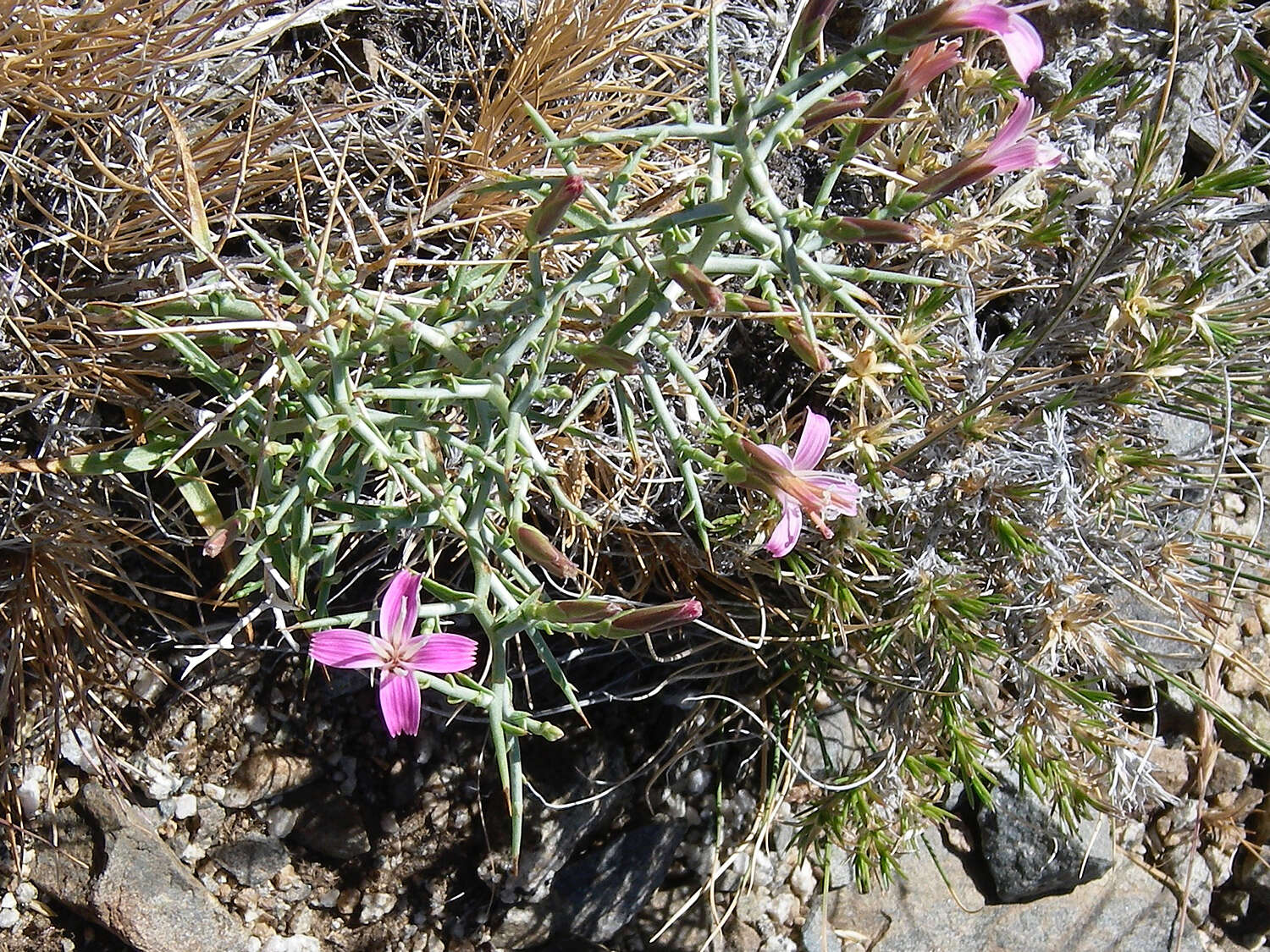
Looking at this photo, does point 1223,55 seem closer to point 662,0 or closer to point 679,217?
point 662,0

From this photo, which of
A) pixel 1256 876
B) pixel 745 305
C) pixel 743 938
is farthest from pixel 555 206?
pixel 1256 876

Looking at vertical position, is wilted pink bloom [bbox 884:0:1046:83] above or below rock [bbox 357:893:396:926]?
above

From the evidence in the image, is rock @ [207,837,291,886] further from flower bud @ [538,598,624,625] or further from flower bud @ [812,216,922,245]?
flower bud @ [812,216,922,245]

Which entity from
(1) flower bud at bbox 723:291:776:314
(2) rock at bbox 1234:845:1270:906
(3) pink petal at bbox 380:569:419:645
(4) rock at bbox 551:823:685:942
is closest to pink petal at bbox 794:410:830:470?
(1) flower bud at bbox 723:291:776:314

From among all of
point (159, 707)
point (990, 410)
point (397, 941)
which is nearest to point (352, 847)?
point (397, 941)

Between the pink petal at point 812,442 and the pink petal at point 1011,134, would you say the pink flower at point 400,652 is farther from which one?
the pink petal at point 1011,134

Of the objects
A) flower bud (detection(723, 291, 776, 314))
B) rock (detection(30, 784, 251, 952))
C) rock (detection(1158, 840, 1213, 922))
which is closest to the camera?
flower bud (detection(723, 291, 776, 314))
